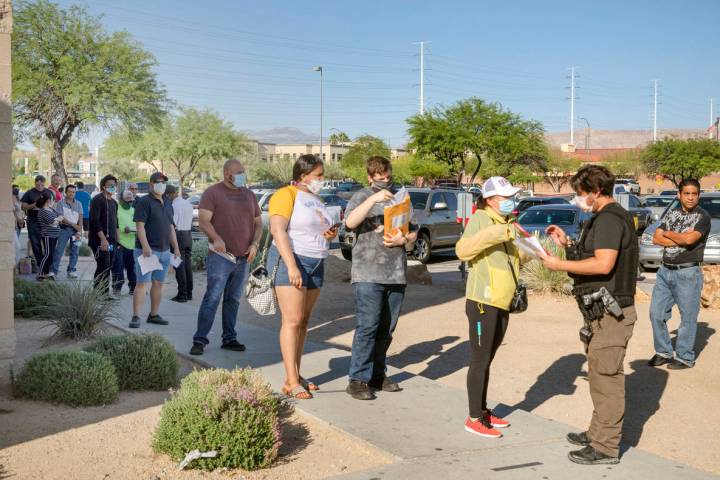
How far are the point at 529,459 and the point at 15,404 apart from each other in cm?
383

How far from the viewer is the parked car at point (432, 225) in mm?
19953

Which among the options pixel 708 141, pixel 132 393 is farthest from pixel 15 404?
pixel 708 141

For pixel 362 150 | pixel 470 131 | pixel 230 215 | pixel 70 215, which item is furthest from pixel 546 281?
pixel 362 150

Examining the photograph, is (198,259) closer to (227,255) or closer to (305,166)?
(227,255)

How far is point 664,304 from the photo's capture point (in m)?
8.02

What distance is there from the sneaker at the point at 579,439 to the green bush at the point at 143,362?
10.6 feet

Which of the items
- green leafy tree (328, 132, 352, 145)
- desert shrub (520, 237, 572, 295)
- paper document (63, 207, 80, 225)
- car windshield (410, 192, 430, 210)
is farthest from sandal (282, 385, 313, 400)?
green leafy tree (328, 132, 352, 145)

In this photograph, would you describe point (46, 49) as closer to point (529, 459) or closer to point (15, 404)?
point (15, 404)

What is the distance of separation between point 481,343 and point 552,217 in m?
13.5

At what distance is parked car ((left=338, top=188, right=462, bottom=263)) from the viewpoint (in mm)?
19953

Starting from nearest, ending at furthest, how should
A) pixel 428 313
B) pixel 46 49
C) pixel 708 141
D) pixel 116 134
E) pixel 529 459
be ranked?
pixel 529 459, pixel 428 313, pixel 46 49, pixel 116 134, pixel 708 141

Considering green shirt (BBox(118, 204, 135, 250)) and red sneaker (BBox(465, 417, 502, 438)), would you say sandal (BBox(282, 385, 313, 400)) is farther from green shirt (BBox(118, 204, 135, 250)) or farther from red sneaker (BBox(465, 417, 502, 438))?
green shirt (BBox(118, 204, 135, 250))

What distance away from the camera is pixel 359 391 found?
6.31 metres

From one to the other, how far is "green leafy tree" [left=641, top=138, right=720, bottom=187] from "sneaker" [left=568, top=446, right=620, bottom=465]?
65668 millimetres
